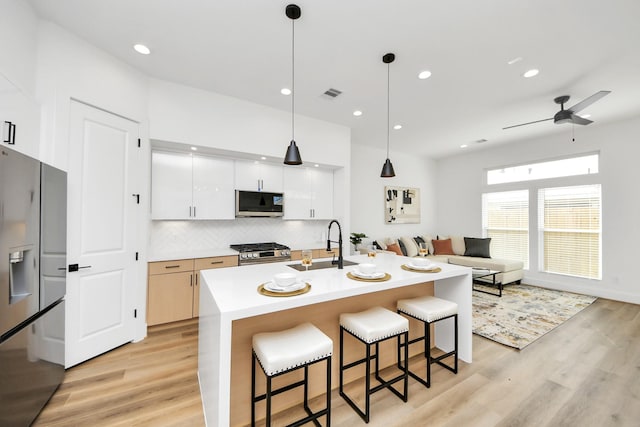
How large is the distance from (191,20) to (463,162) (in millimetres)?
6484

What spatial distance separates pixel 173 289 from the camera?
10.2 ft

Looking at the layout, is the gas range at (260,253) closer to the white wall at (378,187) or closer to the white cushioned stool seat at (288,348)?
the white cushioned stool seat at (288,348)

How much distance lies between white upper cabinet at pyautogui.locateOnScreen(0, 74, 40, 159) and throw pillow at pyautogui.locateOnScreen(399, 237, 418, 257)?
5849 mm

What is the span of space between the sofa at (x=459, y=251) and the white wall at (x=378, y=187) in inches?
11.6

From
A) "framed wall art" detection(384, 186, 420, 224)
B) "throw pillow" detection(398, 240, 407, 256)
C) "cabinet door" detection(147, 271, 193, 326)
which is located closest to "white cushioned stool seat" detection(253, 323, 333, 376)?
"cabinet door" detection(147, 271, 193, 326)

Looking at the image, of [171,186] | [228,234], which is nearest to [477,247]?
[228,234]

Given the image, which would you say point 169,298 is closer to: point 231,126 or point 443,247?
point 231,126

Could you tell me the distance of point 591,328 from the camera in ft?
10.4

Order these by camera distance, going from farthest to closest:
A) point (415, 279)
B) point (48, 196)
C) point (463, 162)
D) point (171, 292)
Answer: point (463, 162) → point (171, 292) → point (415, 279) → point (48, 196)

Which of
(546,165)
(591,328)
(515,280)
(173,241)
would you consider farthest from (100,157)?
(546,165)

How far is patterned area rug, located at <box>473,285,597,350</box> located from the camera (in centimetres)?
297

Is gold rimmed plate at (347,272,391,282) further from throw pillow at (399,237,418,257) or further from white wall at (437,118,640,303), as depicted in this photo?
white wall at (437,118,640,303)

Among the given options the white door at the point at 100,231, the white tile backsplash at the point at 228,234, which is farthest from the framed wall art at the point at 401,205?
the white door at the point at 100,231

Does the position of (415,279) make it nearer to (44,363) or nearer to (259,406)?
(259,406)
